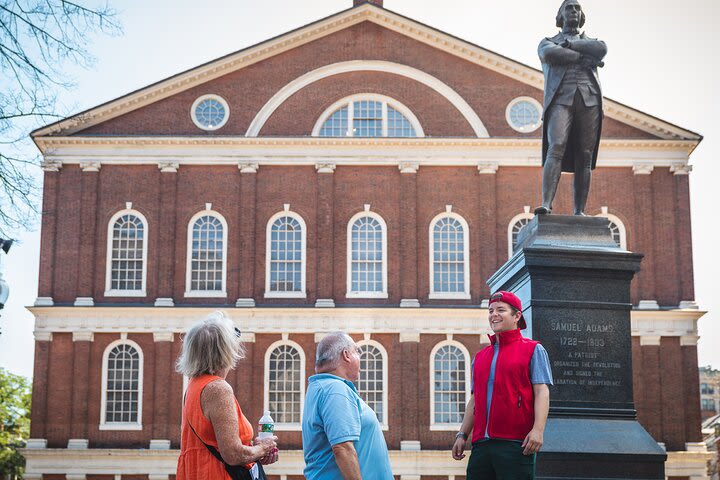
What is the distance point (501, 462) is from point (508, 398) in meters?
0.49

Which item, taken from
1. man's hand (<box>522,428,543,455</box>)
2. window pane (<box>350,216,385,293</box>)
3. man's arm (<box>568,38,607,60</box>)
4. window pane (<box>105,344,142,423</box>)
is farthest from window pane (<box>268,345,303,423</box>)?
man's hand (<box>522,428,543,455</box>)

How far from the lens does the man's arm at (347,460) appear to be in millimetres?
6535

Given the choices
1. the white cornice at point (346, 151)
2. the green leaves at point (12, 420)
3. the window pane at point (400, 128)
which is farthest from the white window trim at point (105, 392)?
the green leaves at point (12, 420)

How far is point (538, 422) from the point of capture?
7.64 metres

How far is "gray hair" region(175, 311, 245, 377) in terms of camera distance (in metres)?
6.71

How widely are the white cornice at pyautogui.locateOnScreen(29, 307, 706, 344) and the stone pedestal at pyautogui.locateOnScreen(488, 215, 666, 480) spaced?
25001 millimetres

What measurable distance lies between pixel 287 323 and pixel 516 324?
89.9 ft

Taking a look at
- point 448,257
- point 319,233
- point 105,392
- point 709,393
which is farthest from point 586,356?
point 709,393

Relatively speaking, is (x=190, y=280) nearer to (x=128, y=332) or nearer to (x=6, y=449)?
(x=128, y=332)

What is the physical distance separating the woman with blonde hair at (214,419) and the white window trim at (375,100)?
1183 inches

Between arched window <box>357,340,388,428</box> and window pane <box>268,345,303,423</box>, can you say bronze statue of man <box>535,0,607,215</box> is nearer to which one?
arched window <box>357,340,388,428</box>

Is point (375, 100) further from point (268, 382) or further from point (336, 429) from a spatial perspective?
point (336, 429)

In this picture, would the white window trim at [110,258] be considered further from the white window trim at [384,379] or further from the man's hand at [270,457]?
the man's hand at [270,457]

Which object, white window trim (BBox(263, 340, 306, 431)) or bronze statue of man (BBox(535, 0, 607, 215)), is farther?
white window trim (BBox(263, 340, 306, 431))
